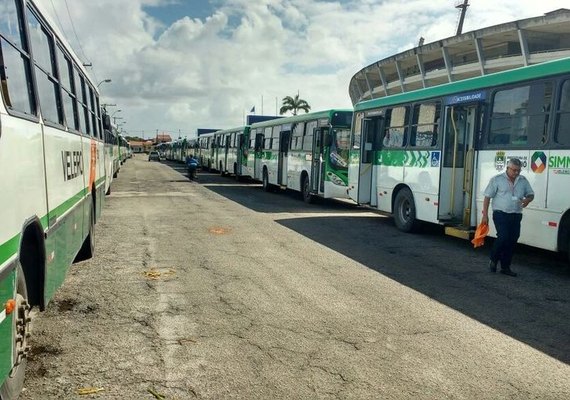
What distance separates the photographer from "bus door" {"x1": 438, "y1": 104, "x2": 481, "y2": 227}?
10.4 meters

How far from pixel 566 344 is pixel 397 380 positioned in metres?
2.00

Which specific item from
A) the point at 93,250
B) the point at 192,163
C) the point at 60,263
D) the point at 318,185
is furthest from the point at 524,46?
the point at 60,263

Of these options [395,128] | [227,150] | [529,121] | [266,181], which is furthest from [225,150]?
[529,121]

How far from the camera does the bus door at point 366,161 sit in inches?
542

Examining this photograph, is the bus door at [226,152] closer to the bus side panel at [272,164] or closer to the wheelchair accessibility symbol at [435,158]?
the bus side panel at [272,164]

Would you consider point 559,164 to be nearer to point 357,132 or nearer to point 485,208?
point 485,208

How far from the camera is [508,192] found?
25.8 feet

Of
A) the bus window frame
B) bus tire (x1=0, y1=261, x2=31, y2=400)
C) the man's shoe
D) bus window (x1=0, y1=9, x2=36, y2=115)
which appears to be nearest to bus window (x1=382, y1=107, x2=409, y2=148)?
the bus window frame

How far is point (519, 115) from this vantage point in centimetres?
884

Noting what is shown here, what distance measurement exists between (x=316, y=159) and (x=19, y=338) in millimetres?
14483

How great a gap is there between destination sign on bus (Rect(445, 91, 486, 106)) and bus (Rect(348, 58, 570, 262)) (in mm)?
20

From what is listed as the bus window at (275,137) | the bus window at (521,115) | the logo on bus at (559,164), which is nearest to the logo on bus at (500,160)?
the bus window at (521,115)

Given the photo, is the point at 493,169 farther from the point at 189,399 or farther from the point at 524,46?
the point at 524,46

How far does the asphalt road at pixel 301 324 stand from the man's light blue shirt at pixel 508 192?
105 centimetres
